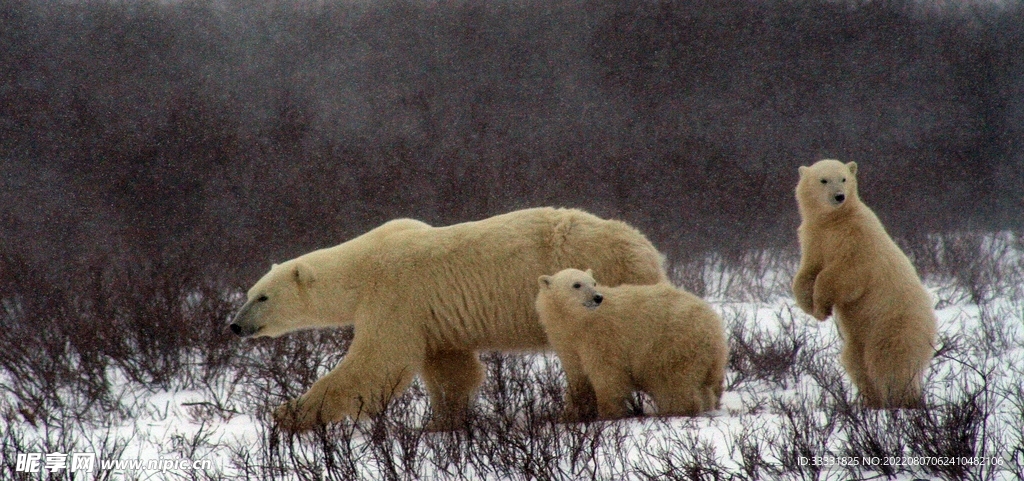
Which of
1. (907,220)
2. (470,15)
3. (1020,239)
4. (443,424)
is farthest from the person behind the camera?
(470,15)

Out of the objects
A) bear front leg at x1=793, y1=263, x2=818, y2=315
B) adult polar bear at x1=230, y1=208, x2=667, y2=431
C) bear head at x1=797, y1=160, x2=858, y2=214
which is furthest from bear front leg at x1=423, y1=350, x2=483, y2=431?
bear head at x1=797, y1=160, x2=858, y2=214

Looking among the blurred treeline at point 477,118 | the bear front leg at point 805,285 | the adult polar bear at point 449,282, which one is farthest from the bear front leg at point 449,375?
the blurred treeline at point 477,118

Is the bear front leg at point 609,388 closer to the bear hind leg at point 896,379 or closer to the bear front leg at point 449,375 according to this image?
the bear front leg at point 449,375

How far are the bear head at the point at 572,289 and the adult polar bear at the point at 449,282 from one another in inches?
14.4

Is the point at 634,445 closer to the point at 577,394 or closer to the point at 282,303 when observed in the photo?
the point at 577,394

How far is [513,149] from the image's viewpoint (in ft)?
39.8

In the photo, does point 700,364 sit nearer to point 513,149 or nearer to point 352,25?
point 513,149

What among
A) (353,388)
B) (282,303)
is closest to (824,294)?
(353,388)

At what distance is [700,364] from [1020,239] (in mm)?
7708

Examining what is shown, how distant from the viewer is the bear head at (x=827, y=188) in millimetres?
3498

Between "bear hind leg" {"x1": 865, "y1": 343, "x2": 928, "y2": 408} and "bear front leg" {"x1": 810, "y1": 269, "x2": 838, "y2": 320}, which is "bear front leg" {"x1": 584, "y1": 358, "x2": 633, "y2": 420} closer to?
"bear front leg" {"x1": 810, "y1": 269, "x2": 838, "y2": 320}

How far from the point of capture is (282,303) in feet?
13.3

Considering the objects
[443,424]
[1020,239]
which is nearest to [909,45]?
[1020,239]

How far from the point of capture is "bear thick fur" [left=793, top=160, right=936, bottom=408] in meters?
3.35
